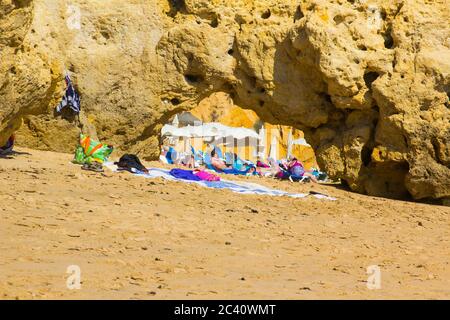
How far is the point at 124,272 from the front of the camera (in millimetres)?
4492

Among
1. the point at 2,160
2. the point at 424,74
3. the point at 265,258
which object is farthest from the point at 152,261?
the point at 424,74

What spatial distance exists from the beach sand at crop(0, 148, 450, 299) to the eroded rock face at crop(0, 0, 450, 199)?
6.79 feet

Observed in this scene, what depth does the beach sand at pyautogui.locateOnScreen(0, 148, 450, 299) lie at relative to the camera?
4215mm

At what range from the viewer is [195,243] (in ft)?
19.1

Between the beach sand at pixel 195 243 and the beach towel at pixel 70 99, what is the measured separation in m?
3.27

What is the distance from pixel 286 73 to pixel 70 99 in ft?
13.5

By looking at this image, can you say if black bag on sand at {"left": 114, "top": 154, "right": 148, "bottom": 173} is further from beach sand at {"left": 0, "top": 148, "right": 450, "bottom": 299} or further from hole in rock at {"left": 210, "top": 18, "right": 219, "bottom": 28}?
hole in rock at {"left": 210, "top": 18, "right": 219, "bottom": 28}

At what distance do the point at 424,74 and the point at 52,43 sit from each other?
233 inches

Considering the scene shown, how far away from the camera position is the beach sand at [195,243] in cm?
421

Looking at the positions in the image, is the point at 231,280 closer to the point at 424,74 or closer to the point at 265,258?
the point at 265,258

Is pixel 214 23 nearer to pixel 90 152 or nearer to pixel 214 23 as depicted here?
pixel 214 23

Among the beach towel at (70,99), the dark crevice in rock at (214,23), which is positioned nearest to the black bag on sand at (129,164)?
the beach towel at (70,99)

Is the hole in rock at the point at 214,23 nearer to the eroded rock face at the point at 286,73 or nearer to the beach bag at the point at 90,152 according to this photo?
the eroded rock face at the point at 286,73

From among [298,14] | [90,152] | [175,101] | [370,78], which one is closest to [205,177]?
[90,152]
